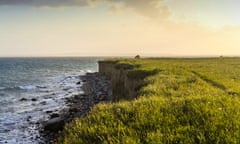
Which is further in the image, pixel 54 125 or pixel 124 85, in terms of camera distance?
pixel 124 85

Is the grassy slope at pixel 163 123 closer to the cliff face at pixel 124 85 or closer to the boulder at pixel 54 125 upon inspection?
the cliff face at pixel 124 85

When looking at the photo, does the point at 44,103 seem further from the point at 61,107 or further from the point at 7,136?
the point at 7,136

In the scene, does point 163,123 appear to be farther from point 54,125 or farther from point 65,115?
point 65,115

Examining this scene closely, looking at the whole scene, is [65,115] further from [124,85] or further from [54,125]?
[124,85]

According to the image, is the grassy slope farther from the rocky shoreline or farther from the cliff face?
the cliff face

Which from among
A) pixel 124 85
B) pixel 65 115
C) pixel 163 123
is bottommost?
pixel 65 115


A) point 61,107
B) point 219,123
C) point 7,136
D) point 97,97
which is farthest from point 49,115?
point 219,123

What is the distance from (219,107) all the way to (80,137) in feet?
13.8

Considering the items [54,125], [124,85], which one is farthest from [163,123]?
[124,85]

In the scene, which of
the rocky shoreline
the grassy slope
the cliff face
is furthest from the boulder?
the grassy slope

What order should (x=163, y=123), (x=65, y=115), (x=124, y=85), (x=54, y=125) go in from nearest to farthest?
1. (x=163, y=123)
2. (x=54, y=125)
3. (x=65, y=115)
4. (x=124, y=85)

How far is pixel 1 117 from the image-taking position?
89.8 feet

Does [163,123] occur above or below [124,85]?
above

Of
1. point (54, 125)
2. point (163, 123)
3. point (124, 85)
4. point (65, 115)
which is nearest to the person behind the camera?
point (163, 123)
